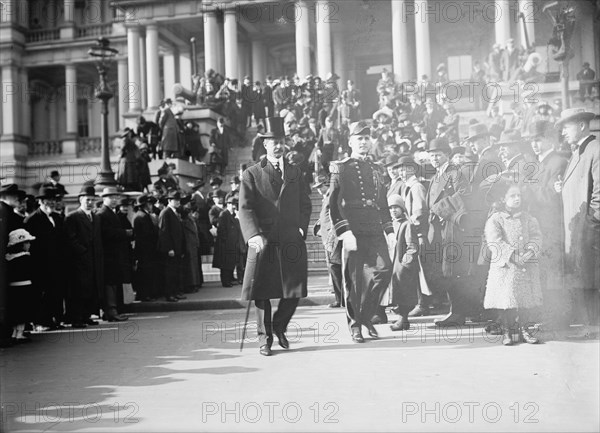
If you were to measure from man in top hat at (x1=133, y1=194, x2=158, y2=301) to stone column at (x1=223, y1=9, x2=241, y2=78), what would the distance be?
2432 cm

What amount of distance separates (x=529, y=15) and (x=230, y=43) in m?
14.8

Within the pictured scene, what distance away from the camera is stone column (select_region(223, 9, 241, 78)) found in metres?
36.1

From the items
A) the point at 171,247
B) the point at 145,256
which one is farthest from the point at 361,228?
the point at 145,256

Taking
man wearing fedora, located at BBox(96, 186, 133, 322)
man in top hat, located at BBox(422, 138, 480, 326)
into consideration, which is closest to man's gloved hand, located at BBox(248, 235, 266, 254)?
man in top hat, located at BBox(422, 138, 480, 326)

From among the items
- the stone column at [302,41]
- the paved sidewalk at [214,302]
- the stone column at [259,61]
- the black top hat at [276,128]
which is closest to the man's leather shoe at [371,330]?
the black top hat at [276,128]

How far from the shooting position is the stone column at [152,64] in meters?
40.0

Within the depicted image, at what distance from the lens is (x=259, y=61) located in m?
41.6

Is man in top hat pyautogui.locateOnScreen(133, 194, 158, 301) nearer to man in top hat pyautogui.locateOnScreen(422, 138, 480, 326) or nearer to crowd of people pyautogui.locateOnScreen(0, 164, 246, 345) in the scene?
crowd of people pyautogui.locateOnScreen(0, 164, 246, 345)

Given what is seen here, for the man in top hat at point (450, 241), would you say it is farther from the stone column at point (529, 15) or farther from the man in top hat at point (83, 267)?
the stone column at point (529, 15)

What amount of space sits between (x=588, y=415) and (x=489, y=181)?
410cm

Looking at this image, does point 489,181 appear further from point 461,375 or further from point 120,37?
point 120,37

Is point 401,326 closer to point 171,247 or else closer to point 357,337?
point 357,337

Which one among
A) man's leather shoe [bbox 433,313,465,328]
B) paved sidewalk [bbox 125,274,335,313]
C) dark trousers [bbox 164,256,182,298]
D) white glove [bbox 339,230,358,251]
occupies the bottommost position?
man's leather shoe [bbox 433,313,465,328]

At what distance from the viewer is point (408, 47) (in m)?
35.5
